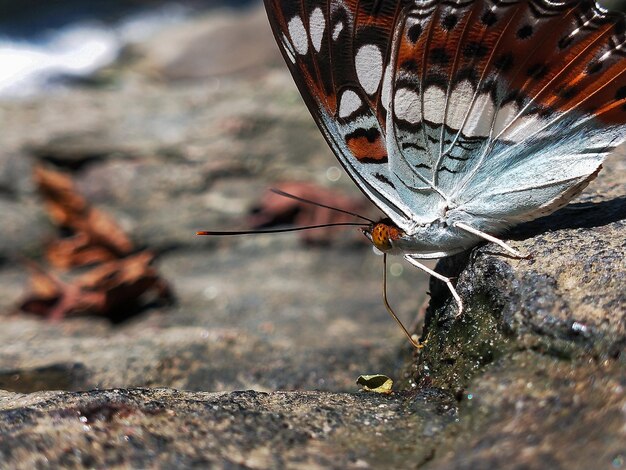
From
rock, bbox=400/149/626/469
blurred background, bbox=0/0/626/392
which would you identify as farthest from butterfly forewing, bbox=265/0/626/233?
blurred background, bbox=0/0/626/392

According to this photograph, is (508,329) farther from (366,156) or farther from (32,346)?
(32,346)

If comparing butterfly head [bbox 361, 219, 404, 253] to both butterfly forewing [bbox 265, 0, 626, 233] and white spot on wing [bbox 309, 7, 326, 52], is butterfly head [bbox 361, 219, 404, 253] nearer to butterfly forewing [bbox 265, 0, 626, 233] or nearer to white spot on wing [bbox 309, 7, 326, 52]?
butterfly forewing [bbox 265, 0, 626, 233]

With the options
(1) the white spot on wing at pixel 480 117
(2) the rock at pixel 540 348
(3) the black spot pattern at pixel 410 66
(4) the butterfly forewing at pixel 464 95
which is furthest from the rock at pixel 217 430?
(3) the black spot pattern at pixel 410 66

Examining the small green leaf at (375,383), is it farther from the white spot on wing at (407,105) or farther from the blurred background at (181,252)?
the white spot on wing at (407,105)

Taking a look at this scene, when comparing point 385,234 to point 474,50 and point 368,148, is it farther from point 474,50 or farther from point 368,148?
point 474,50

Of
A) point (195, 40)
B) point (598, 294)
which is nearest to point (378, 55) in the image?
point (598, 294)
